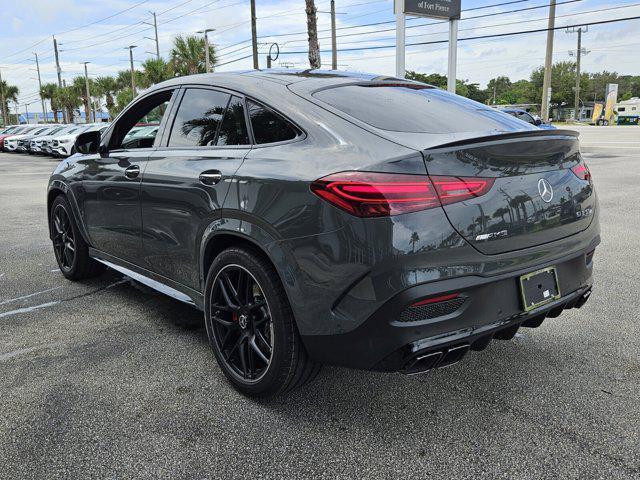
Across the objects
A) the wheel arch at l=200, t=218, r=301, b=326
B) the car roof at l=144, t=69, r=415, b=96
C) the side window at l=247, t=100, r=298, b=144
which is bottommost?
the wheel arch at l=200, t=218, r=301, b=326

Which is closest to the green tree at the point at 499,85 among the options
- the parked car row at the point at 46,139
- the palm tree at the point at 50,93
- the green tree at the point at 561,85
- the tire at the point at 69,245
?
the green tree at the point at 561,85

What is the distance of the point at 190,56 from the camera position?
38.0 meters

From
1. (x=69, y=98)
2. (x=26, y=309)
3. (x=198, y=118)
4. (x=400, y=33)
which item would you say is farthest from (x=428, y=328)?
(x=69, y=98)

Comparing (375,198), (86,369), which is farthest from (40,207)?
(375,198)

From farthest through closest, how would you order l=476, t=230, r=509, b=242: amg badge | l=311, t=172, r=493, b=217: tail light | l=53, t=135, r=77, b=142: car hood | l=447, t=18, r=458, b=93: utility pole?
l=53, t=135, r=77, b=142: car hood
l=447, t=18, r=458, b=93: utility pole
l=476, t=230, r=509, b=242: amg badge
l=311, t=172, r=493, b=217: tail light

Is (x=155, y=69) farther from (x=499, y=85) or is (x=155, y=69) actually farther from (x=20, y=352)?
(x=499, y=85)

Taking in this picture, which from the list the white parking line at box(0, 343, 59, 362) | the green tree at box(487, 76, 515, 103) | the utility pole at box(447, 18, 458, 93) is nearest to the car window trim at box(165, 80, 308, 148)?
the white parking line at box(0, 343, 59, 362)

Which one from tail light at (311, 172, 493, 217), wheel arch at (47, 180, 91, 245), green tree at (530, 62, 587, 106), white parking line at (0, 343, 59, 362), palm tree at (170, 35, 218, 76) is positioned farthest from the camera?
green tree at (530, 62, 587, 106)

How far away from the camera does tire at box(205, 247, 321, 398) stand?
253cm

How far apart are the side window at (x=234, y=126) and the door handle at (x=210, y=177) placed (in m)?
0.20

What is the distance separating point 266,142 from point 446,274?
114cm

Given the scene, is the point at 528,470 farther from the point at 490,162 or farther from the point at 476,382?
the point at 490,162

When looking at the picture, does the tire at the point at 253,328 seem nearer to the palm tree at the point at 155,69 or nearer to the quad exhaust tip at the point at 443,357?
the quad exhaust tip at the point at 443,357

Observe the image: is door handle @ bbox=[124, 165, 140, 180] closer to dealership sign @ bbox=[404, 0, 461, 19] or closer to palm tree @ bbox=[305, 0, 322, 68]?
dealership sign @ bbox=[404, 0, 461, 19]
